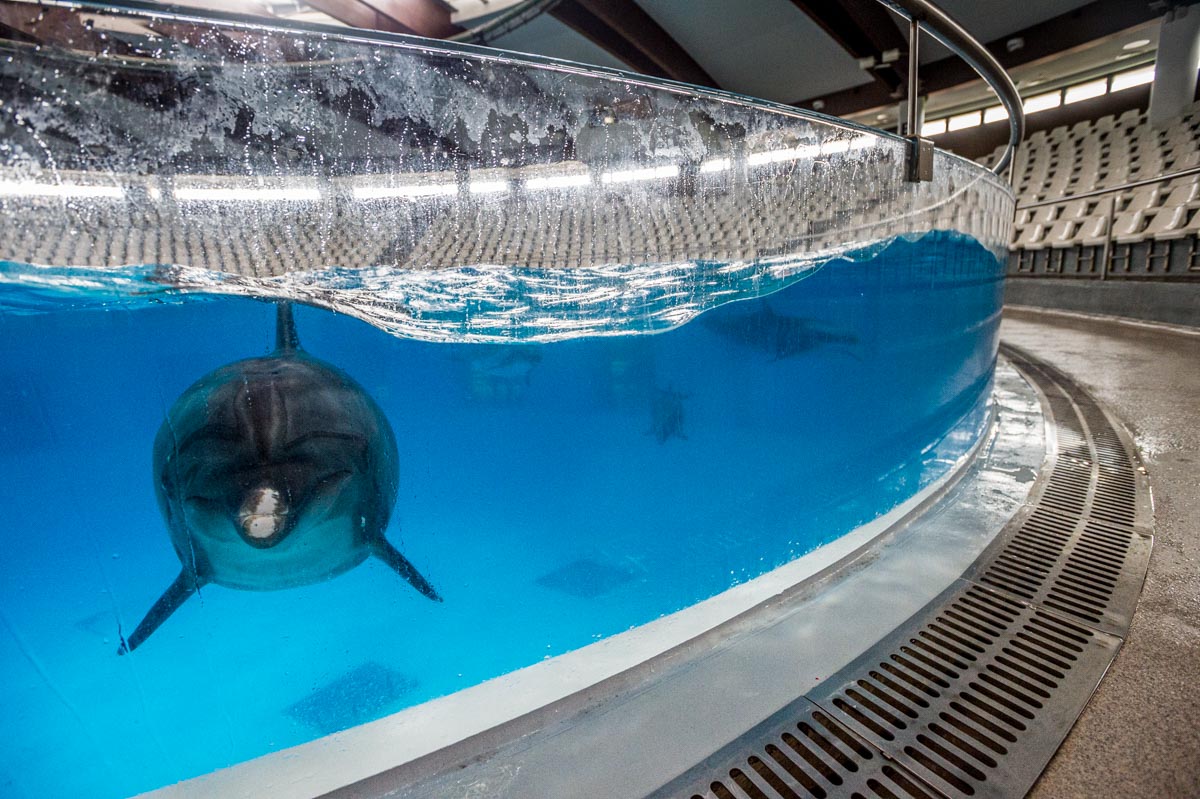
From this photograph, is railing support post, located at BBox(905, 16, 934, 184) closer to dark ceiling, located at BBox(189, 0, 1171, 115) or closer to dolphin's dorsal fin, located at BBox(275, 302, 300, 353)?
dolphin's dorsal fin, located at BBox(275, 302, 300, 353)

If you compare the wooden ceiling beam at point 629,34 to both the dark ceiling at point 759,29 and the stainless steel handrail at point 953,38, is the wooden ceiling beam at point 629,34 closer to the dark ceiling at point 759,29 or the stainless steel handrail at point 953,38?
the dark ceiling at point 759,29

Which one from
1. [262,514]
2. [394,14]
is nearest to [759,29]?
[394,14]

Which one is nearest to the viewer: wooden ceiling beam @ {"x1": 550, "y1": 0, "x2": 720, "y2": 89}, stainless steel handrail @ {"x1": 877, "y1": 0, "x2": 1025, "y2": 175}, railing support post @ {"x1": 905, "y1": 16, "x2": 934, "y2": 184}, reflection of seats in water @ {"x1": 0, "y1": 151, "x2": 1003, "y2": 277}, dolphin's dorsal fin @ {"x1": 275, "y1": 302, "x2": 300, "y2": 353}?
reflection of seats in water @ {"x1": 0, "y1": 151, "x2": 1003, "y2": 277}

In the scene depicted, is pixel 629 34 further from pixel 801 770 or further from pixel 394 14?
pixel 801 770

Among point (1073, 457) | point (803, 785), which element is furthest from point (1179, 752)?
point (1073, 457)

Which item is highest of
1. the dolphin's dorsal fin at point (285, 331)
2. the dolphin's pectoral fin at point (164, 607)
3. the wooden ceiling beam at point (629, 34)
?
the wooden ceiling beam at point (629, 34)

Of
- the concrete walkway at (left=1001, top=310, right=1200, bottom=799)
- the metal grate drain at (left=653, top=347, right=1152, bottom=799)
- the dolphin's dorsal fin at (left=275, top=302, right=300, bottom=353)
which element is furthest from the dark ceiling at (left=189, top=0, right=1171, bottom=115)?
the metal grate drain at (left=653, top=347, right=1152, bottom=799)

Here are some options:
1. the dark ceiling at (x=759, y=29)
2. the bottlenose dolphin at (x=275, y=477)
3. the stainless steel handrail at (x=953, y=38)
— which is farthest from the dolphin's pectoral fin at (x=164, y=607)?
the dark ceiling at (x=759, y=29)

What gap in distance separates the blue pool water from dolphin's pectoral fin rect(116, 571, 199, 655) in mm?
27

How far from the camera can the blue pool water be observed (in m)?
1.04

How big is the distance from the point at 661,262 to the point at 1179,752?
4.61 feet

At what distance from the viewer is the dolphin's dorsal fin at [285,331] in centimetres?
121

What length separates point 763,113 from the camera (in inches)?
60.2

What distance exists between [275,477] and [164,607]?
309 mm
